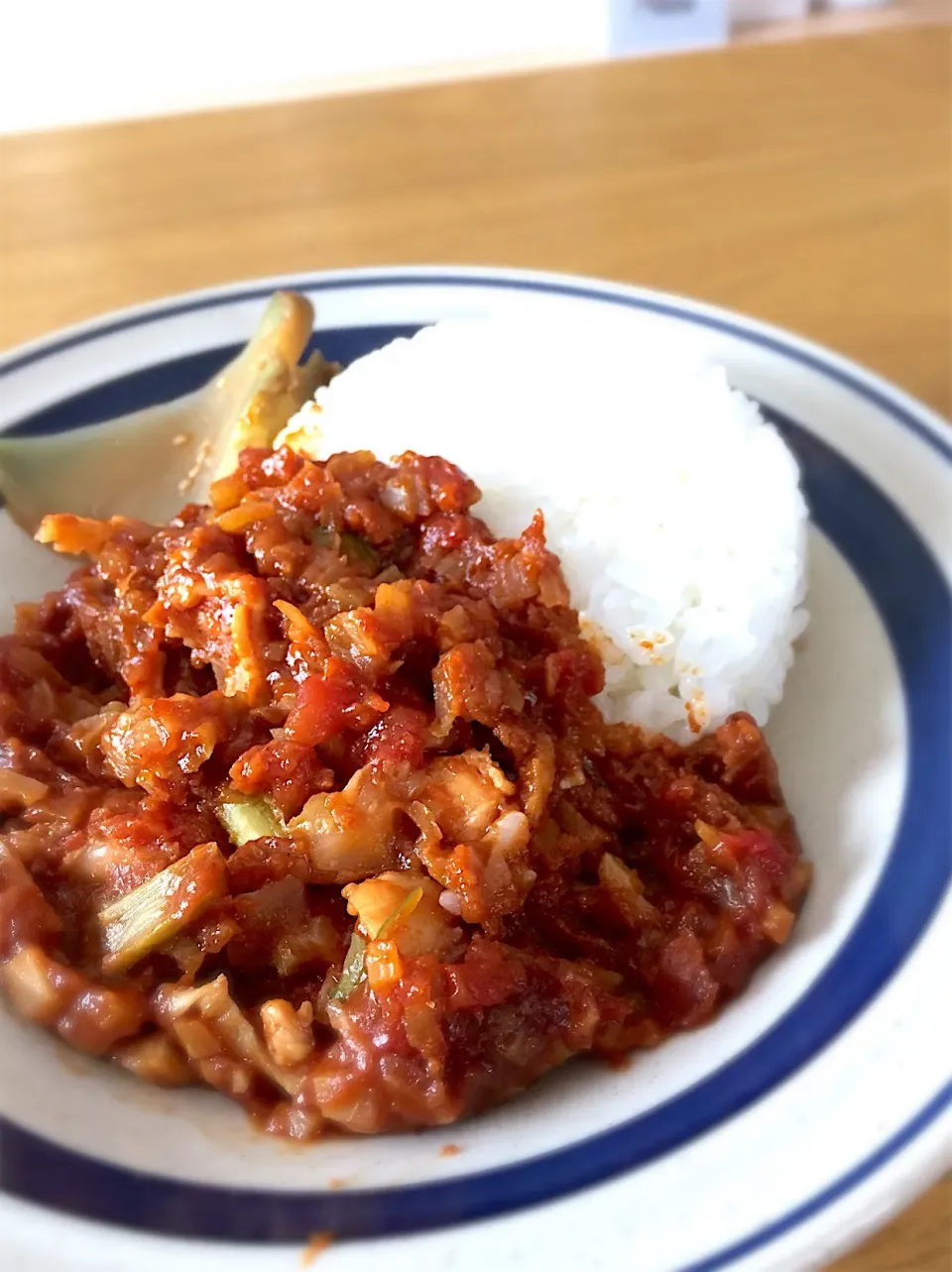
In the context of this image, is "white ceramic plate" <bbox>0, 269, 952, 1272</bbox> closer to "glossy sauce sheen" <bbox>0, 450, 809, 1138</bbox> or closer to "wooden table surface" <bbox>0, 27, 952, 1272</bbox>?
"glossy sauce sheen" <bbox>0, 450, 809, 1138</bbox>

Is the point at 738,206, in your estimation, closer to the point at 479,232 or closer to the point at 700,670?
the point at 479,232

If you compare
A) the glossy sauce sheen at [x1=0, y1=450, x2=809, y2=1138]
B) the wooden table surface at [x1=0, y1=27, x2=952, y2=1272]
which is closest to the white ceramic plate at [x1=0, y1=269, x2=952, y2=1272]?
the glossy sauce sheen at [x1=0, y1=450, x2=809, y2=1138]

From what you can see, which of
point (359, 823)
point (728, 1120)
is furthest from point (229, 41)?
point (728, 1120)

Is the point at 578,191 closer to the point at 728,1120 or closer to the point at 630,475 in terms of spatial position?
the point at 630,475

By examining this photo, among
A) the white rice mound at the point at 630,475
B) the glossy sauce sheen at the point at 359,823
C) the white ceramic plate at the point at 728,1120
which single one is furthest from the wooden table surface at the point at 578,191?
the glossy sauce sheen at the point at 359,823

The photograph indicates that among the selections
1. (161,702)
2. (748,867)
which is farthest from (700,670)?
(161,702)
